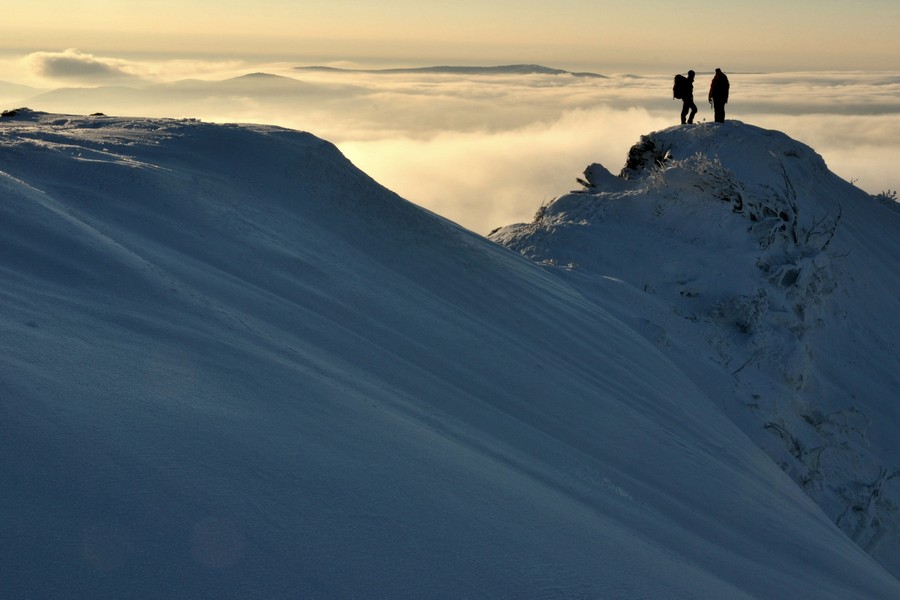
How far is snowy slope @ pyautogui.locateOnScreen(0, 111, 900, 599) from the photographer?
2.30 metres

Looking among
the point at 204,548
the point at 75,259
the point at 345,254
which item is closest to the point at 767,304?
the point at 345,254

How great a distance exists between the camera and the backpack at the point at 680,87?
48.9 ft

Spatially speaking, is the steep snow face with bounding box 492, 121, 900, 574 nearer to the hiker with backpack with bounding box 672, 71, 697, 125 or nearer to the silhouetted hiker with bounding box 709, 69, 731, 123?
the silhouetted hiker with bounding box 709, 69, 731, 123

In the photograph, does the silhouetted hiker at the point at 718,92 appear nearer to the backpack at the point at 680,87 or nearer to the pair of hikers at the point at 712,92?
the pair of hikers at the point at 712,92

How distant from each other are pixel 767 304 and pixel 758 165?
4.18 meters

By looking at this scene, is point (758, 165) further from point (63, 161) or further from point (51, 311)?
point (51, 311)

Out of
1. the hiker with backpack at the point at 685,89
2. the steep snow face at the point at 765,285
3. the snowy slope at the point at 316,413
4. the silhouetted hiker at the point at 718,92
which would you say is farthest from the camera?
the hiker with backpack at the point at 685,89

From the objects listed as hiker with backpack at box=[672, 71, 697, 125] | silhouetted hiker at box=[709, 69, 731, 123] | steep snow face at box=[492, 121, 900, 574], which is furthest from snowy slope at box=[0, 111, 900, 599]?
hiker with backpack at box=[672, 71, 697, 125]

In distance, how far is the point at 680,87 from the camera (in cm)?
1498

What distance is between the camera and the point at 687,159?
42.1 ft

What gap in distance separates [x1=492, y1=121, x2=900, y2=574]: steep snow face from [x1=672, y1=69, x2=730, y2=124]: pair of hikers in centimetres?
38

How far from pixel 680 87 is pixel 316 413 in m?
13.2

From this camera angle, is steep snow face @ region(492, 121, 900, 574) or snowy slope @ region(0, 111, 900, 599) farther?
steep snow face @ region(492, 121, 900, 574)

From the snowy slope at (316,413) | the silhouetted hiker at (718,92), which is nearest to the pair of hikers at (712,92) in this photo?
the silhouetted hiker at (718,92)
